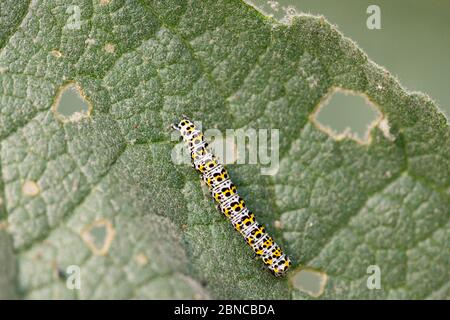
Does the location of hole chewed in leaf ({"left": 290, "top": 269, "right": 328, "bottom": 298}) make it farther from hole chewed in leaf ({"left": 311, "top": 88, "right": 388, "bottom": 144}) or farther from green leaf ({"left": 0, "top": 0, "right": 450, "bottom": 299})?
hole chewed in leaf ({"left": 311, "top": 88, "right": 388, "bottom": 144})

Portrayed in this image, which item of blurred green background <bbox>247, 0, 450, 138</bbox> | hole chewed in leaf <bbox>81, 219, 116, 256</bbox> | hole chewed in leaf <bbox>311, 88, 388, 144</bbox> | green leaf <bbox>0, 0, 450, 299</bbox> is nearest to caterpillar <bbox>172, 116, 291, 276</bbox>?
green leaf <bbox>0, 0, 450, 299</bbox>

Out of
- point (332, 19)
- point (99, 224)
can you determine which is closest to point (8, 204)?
point (99, 224)

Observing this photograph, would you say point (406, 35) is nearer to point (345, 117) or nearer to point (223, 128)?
A: point (345, 117)

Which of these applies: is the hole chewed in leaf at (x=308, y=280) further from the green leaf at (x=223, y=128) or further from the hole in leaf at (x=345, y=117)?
the hole in leaf at (x=345, y=117)

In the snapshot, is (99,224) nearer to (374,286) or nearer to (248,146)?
(248,146)

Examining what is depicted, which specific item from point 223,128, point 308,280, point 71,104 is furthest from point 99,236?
point 308,280

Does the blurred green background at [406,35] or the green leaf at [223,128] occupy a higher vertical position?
the blurred green background at [406,35]

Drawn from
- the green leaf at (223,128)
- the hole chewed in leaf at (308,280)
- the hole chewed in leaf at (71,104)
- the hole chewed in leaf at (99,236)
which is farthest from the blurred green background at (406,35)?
the hole chewed in leaf at (99,236)
